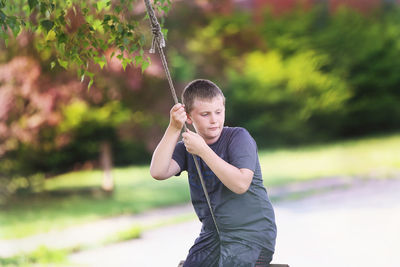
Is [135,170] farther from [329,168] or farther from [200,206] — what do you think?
[200,206]

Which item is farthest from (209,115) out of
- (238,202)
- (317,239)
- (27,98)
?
(27,98)

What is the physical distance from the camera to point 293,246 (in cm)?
588

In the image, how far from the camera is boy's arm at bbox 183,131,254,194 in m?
2.21

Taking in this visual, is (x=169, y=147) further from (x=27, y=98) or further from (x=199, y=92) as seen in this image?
(x=27, y=98)

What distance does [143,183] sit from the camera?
1040cm

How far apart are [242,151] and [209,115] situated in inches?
7.3

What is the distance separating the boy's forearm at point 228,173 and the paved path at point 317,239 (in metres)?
3.07

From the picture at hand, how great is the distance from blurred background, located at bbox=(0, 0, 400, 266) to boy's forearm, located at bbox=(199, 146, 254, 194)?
368cm

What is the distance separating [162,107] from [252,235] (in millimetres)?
6609

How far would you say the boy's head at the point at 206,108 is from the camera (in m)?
2.33

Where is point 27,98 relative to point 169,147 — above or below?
above

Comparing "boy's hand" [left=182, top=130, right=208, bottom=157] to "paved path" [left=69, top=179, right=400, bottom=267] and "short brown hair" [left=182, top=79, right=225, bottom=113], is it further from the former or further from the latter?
"paved path" [left=69, top=179, right=400, bottom=267]

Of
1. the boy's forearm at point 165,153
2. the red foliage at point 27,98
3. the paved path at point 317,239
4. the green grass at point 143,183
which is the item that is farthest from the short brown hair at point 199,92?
the red foliage at point 27,98

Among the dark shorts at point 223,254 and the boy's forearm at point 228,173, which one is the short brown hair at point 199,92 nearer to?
the boy's forearm at point 228,173
